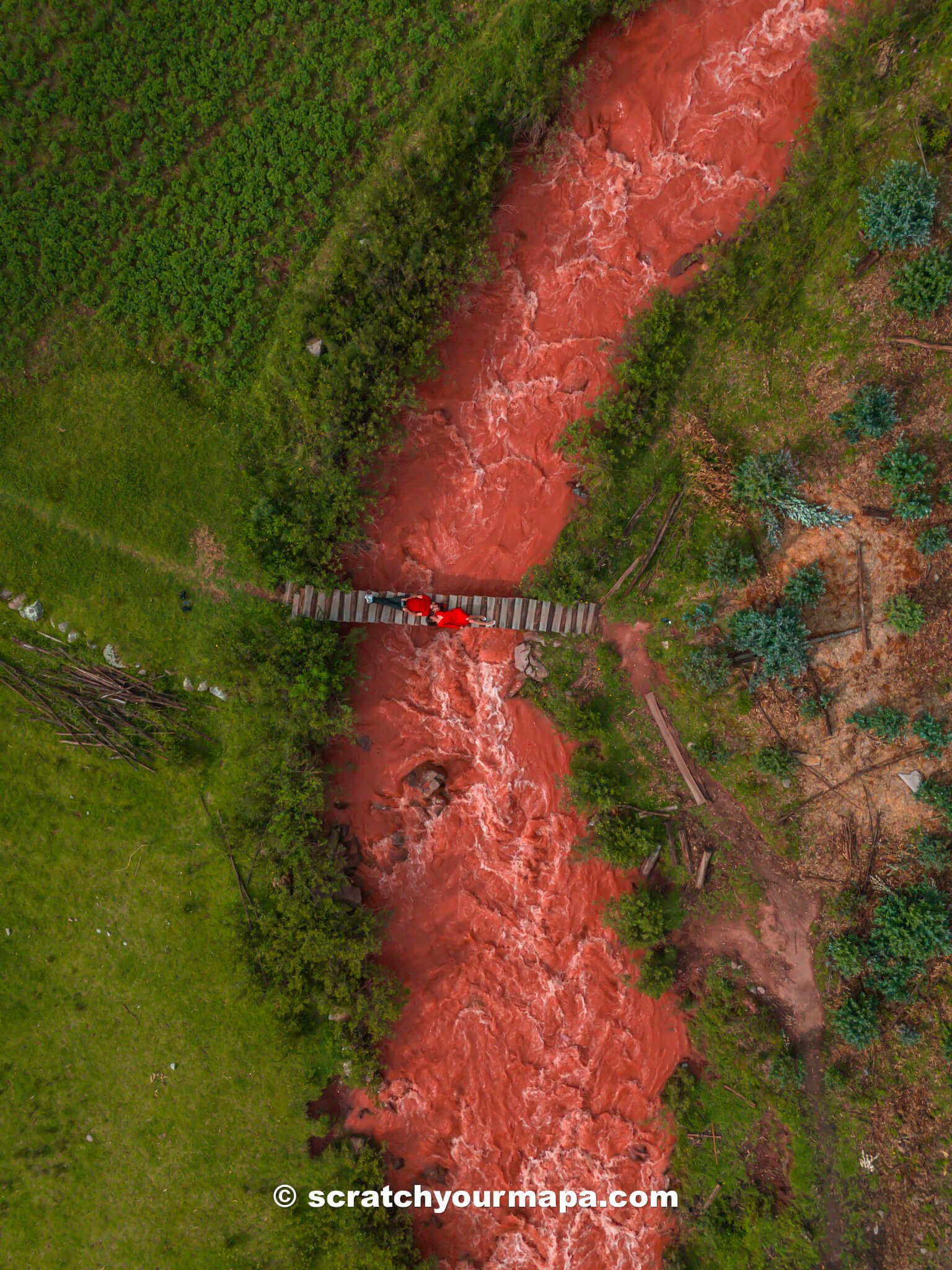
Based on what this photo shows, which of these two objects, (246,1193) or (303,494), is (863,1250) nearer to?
(246,1193)

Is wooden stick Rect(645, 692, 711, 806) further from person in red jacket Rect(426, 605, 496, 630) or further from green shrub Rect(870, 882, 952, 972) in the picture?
green shrub Rect(870, 882, 952, 972)

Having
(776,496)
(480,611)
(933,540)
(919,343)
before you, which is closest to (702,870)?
(480,611)

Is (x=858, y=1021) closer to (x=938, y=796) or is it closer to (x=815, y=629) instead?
(x=938, y=796)

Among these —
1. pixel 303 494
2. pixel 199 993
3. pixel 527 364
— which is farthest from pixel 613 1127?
pixel 527 364

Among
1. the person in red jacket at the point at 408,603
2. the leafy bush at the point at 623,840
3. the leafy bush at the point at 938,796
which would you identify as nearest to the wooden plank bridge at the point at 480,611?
the person in red jacket at the point at 408,603

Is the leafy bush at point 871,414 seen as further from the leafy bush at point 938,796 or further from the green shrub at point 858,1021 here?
the green shrub at point 858,1021

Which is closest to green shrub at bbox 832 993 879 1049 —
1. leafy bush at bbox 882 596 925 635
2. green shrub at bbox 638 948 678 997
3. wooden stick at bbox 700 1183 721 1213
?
green shrub at bbox 638 948 678 997
